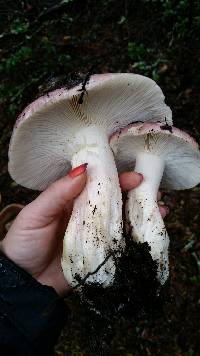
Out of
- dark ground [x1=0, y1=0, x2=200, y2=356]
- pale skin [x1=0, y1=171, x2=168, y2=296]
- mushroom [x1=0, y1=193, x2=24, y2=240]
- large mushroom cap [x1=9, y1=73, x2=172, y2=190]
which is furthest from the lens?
mushroom [x1=0, y1=193, x2=24, y2=240]

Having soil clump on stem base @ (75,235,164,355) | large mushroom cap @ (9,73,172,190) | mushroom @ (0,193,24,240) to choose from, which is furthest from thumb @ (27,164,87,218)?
mushroom @ (0,193,24,240)

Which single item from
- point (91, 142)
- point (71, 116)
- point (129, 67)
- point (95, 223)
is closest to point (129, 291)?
point (95, 223)

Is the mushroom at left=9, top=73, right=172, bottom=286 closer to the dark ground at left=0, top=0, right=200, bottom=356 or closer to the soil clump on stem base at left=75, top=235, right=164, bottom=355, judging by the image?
the soil clump on stem base at left=75, top=235, right=164, bottom=355

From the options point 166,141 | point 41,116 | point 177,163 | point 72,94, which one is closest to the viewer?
point 72,94

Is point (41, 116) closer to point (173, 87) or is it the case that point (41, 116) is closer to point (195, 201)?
point (195, 201)

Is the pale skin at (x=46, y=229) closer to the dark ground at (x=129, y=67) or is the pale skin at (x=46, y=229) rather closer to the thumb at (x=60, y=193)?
the thumb at (x=60, y=193)

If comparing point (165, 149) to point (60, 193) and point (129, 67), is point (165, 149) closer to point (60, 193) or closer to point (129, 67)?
point (60, 193)

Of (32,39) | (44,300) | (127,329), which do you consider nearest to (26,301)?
(44,300)
